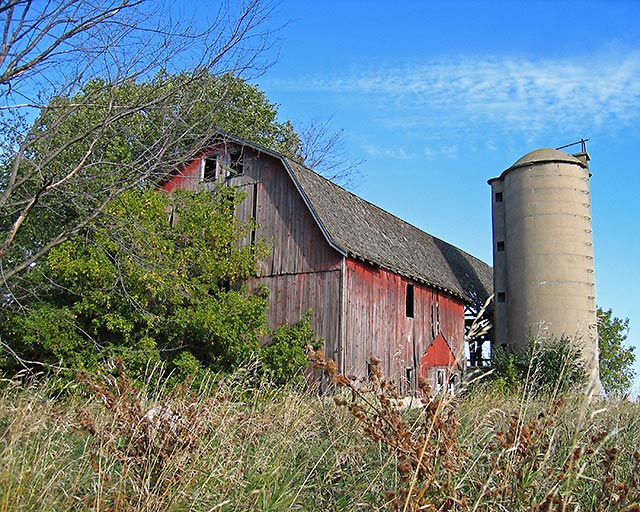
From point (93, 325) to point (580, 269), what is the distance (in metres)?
15.3

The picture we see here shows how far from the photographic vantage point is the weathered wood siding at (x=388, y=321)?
15.9 meters

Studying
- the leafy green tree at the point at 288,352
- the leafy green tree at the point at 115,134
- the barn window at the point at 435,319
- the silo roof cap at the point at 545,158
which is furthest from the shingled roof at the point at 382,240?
the leafy green tree at the point at 115,134

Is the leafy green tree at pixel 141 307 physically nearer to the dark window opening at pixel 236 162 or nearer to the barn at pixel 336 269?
the barn at pixel 336 269

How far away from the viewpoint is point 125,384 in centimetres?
498

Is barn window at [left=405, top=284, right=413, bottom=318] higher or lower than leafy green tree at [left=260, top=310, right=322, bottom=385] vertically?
higher

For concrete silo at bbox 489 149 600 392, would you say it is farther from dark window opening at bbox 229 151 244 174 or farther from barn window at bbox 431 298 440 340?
dark window opening at bbox 229 151 244 174

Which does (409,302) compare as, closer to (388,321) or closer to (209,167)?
(388,321)

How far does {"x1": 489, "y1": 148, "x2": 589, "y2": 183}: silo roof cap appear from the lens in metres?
21.7

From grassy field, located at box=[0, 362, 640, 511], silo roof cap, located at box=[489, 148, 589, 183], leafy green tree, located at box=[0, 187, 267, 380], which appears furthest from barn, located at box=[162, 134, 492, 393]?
grassy field, located at box=[0, 362, 640, 511]

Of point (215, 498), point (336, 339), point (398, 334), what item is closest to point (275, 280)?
point (336, 339)

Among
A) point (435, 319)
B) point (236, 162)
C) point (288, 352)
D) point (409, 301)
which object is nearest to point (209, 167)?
point (236, 162)

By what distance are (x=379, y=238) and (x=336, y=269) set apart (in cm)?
370

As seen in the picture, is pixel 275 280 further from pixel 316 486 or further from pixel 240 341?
pixel 316 486

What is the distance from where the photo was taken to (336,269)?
1584cm
